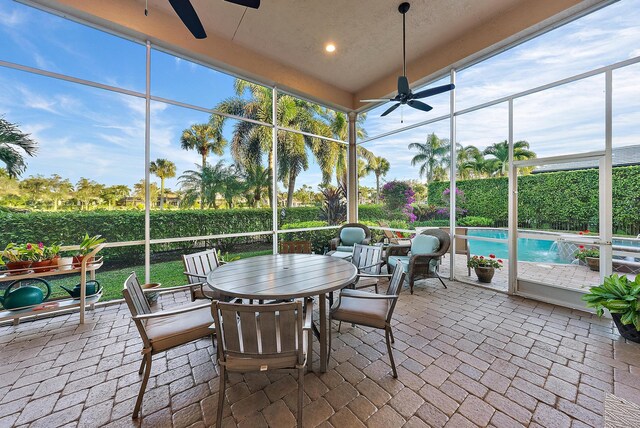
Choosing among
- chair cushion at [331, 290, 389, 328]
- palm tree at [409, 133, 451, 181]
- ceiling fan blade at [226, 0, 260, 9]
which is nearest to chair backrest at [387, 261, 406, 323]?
chair cushion at [331, 290, 389, 328]

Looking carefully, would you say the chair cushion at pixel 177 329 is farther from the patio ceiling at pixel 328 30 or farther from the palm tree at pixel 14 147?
the patio ceiling at pixel 328 30

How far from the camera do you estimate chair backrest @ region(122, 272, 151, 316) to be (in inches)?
63.7

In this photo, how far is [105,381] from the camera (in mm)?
2006

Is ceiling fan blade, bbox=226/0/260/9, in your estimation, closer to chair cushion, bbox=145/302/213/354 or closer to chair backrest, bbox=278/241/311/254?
chair cushion, bbox=145/302/213/354

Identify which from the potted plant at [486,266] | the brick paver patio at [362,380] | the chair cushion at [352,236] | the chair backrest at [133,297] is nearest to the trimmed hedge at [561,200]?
the potted plant at [486,266]

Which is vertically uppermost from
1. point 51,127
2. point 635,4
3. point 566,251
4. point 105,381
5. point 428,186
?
point 635,4

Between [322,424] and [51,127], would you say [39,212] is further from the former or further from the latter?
[322,424]

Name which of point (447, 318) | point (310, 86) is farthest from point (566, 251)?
point (310, 86)

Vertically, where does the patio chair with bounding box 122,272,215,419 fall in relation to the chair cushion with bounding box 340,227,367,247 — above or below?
below

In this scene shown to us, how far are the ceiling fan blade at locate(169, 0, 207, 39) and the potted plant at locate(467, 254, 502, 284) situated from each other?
17.5ft

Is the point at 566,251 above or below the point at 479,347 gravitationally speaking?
above

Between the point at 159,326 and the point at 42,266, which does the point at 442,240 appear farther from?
the point at 42,266

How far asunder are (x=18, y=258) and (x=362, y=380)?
3.98 m

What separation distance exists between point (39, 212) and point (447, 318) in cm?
557
